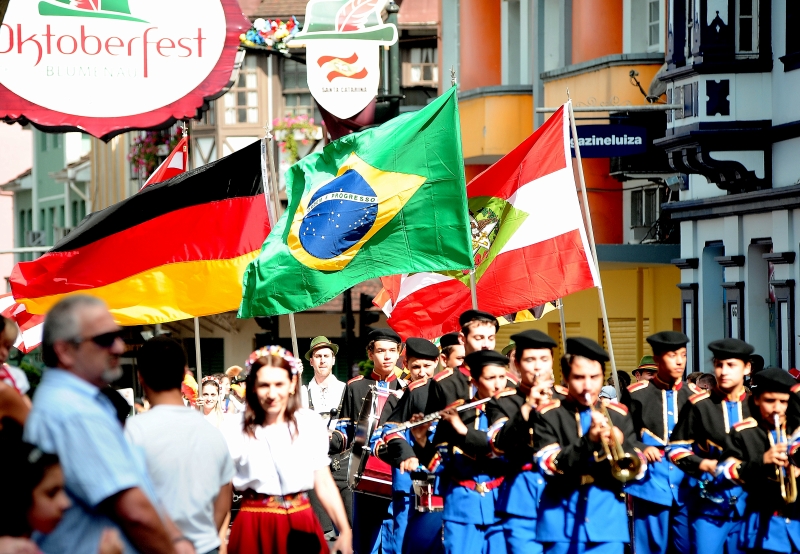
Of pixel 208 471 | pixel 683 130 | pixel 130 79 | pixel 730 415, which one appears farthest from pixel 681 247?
pixel 208 471

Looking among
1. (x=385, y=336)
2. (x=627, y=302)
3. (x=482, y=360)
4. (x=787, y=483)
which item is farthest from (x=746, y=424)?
(x=627, y=302)

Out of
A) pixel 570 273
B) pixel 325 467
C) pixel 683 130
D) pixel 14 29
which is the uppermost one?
pixel 14 29

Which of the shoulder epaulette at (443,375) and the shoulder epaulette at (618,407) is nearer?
the shoulder epaulette at (618,407)

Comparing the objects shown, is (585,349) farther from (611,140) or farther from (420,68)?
(420,68)

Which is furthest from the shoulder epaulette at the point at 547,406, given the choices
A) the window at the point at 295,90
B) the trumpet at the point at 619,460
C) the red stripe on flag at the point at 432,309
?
the window at the point at 295,90

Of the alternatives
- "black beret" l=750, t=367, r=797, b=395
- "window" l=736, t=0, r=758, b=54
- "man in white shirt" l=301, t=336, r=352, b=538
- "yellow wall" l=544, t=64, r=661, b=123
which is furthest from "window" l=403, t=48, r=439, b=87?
"black beret" l=750, t=367, r=797, b=395

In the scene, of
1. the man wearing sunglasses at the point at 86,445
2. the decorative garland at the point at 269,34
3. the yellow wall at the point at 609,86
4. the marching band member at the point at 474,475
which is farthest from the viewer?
the yellow wall at the point at 609,86

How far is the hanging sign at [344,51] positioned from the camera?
20.0 meters

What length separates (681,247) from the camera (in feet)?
70.5

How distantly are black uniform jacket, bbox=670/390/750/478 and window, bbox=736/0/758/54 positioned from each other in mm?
8139

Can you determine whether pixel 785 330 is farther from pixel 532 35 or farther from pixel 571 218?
pixel 532 35

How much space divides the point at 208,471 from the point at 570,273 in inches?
248

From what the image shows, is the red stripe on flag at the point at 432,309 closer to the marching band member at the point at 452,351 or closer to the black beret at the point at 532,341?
the marching band member at the point at 452,351

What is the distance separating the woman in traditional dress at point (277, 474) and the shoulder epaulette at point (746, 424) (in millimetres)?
3004
